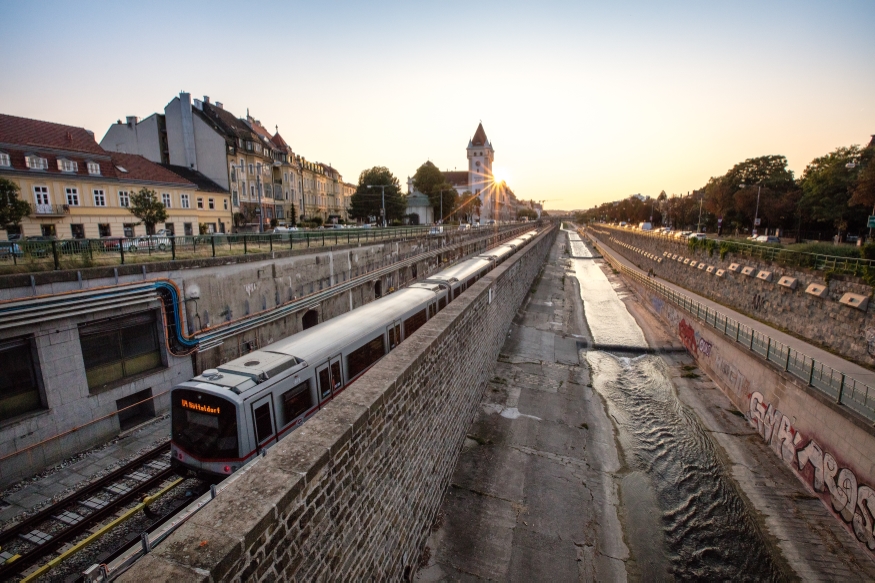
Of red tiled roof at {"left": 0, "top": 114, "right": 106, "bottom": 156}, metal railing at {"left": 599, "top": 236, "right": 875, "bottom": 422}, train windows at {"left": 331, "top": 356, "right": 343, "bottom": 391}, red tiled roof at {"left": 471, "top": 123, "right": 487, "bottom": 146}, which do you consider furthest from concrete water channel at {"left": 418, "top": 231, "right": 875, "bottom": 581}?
red tiled roof at {"left": 471, "top": 123, "right": 487, "bottom": 146}

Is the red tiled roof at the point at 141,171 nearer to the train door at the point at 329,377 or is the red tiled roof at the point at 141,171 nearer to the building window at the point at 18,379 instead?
the building window at the point at 18,379

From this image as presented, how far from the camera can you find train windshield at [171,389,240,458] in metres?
7.36

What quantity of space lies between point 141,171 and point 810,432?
3983 cm

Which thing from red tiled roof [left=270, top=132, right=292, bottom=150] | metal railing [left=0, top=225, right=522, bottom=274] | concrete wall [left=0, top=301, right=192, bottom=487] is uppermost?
red tiled roof [left=270, top=132, right=292, bottom=150]

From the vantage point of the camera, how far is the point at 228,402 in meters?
7.29

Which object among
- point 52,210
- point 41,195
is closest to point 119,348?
point 52,210

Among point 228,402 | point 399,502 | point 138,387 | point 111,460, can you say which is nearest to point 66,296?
point 138,387

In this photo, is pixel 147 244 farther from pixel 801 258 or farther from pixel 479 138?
pixel 479 138

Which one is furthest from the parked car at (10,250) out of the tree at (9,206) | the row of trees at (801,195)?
the row of trees at (801,195)

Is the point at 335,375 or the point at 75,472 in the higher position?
the point at 335,375

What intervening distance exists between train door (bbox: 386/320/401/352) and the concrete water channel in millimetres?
3322

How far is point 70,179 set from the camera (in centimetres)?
2544

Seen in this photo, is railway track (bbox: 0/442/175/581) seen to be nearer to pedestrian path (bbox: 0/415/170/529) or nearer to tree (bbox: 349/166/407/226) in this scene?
pedestrian path (bbox: 0/415/170/529)

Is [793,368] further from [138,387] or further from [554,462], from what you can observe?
[138,387]
